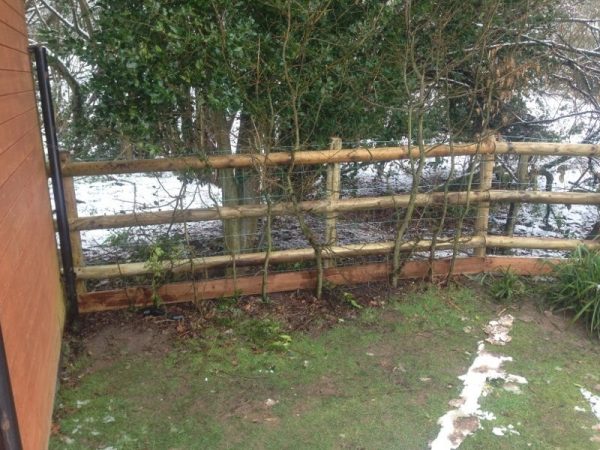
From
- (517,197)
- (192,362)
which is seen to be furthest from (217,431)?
(517,197)

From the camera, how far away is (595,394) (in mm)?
3309

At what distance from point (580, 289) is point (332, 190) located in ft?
7.00

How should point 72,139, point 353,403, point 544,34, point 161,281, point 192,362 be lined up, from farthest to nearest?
point 544,34 → point 72,139 → point 161,281 → point 192,362 → point 353,403

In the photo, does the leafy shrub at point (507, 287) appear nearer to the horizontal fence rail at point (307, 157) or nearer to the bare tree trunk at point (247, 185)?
the horizontal fence rail at point (307, 157)

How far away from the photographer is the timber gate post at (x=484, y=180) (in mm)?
4512

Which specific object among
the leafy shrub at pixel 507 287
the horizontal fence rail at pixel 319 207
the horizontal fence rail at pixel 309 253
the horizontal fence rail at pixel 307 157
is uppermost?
the horizontal fence rail at pixel 307 157

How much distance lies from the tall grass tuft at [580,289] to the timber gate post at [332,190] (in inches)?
75.1

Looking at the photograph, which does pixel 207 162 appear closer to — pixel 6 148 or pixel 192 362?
pixel 192 362

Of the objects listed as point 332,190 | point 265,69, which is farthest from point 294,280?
point 265,69

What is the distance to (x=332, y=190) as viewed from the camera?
4.33 m

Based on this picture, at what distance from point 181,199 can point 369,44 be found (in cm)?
199

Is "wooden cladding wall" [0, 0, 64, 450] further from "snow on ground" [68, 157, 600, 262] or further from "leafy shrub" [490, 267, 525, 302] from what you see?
"leafy shrub" [490, 267, 525, 302]

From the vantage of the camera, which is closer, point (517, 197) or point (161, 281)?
point (161, 281)

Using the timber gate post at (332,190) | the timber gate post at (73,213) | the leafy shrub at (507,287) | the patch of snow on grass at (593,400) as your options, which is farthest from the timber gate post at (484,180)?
the timber gate post at (73,213)
